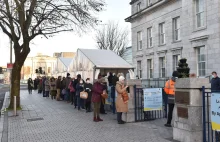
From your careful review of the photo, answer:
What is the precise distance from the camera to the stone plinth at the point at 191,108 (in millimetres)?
6633

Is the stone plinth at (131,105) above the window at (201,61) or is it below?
below

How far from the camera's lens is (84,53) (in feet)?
65.5

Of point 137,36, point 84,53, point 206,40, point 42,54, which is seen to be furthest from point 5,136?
point 42,54

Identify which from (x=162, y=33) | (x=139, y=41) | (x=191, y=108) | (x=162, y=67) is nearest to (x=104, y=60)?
(x=162, y=67)

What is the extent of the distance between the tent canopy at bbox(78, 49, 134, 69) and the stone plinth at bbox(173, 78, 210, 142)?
36.6 ft

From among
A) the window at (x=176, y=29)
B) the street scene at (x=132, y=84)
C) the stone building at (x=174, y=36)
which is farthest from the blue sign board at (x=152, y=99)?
the window at (x=176, y=29)

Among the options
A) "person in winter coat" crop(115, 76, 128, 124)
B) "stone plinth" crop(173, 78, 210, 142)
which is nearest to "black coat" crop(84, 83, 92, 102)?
"person in winter coat" crop(115, 76, 128, 124)

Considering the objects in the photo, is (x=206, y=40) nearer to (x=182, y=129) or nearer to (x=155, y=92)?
(x=155, y=92)

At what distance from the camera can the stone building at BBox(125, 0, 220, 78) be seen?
19.9 m

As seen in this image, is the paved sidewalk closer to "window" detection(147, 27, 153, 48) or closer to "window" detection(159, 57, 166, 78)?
"window" detection(159, 57, 166, 78)

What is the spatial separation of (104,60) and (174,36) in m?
9.00

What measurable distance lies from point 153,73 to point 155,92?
61.2 feet

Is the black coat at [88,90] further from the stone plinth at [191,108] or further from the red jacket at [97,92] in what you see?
the stone plinth at [191,108]

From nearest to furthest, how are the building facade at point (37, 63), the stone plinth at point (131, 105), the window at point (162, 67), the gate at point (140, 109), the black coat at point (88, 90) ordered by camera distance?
the stone plinth at point (131, 105) < the gate at point (140, 109) < the black coat at point (88, 90) < the window at point (162, 67) < the building facade at point (37, 63)
